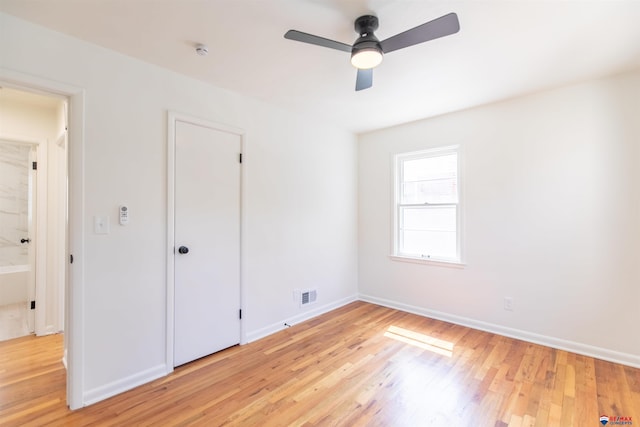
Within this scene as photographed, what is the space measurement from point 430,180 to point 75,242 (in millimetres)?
3620

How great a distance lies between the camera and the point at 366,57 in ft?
5.79

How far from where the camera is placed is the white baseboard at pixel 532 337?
2.48 meters

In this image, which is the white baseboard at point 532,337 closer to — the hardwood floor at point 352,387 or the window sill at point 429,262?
the hardwood floor at point 352,387

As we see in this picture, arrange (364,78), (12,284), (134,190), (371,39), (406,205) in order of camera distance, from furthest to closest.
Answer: (12,284)
(406,205)
(134,190)
(364,78)
(371,39)

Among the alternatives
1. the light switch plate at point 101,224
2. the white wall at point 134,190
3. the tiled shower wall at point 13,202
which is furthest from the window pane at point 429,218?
the tiled shower wall at point 13,202

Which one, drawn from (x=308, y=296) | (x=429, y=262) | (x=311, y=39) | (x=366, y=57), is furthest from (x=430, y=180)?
(x=311, y=39)

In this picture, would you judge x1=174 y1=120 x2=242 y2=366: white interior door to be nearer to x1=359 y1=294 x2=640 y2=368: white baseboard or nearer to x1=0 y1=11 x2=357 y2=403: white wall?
x1=0 y1=11 x2=357 y2=403: white wall

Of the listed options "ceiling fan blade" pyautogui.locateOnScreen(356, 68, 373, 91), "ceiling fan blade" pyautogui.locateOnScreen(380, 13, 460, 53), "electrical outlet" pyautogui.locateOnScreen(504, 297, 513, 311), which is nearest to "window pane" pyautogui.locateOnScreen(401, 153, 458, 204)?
"electrical outlet" pyautogui.locateOnScreen(504, 297, 513, 311)

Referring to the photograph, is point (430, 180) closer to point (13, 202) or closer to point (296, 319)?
point (296, 319)

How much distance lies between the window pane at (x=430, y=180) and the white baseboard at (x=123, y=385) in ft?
10.8

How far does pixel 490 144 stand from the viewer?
3.16m

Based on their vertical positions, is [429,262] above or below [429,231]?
below

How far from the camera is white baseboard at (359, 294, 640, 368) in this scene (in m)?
2.48

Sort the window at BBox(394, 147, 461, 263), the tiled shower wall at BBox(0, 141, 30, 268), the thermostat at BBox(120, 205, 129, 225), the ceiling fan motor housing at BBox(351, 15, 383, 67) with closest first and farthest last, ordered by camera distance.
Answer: the ceiling fan motor housing at BBox(351, 15, 383, 67) < the thermostat at BBox(120, 205, 129, 225) < the window at BBox(394, 147, 461, 263) < the tiled shower wall at BBox(0, 141, 30, 268)
